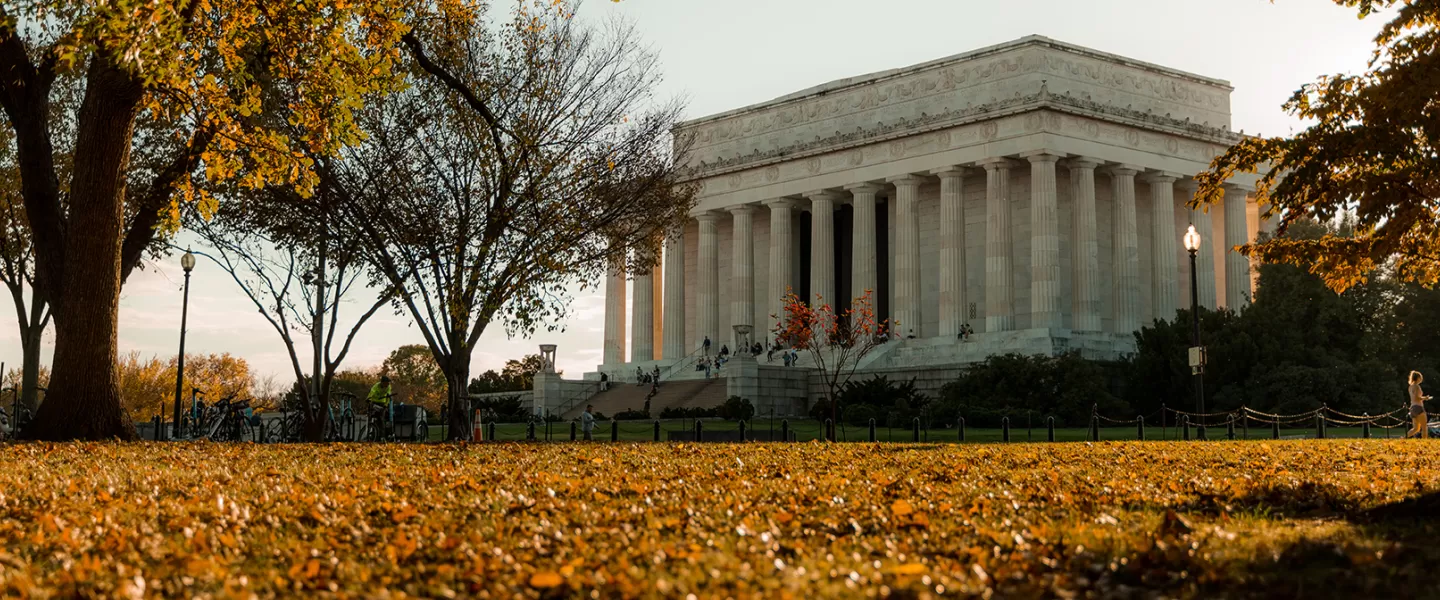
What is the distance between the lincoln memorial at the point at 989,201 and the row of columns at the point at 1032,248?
0.11 m

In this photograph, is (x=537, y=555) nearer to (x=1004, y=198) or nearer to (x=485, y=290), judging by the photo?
(x=485, y=290)

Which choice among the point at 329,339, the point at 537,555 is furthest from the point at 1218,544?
the point at 329,339

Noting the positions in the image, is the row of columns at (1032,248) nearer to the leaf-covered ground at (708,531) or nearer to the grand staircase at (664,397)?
the grand staircase at (664,397)

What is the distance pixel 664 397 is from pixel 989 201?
19.9 meters

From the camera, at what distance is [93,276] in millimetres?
21125

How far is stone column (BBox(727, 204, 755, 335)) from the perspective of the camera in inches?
3157

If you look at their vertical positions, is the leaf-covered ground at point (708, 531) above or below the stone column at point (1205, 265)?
below

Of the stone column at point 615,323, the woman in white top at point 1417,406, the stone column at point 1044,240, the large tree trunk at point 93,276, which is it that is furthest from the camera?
the stone column at point 615,323

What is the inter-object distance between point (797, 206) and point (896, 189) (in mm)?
8320

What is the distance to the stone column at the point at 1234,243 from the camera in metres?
73.5

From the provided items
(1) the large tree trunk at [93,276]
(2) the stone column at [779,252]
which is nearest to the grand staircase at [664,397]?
(2) the stone column at [779,252]

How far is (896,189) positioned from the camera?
73375 mm

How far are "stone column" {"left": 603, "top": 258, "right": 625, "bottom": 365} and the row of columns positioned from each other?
10.2 m

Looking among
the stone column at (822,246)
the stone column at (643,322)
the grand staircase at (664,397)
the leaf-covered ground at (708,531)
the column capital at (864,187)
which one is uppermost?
the column capital at (864,187)
